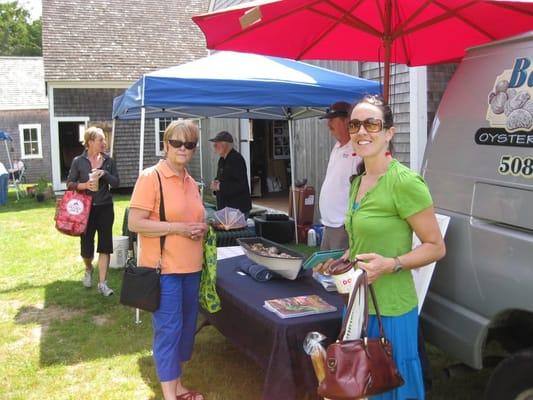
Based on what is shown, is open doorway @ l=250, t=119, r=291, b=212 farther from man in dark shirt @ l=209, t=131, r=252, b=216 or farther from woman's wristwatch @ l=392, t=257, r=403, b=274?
woman's wristwatch @ l=392, t=257, r=403, b=274

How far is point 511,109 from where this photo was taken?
232cm

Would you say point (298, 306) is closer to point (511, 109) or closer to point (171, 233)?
point (171, 233)

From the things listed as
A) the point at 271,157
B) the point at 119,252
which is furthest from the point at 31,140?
the point at 119,252

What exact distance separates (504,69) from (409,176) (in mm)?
704

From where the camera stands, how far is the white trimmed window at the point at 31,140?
993 inches

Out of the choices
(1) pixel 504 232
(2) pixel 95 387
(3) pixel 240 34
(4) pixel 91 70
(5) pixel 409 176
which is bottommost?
(2) pixel 95 387

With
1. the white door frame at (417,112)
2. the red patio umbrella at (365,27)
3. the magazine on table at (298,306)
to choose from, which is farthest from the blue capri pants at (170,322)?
the white door frame at (417,112)

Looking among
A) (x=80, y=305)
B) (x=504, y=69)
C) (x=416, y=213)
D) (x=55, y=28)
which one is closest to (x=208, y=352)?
(x=80, y=305)

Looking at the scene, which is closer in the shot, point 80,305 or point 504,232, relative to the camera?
point 504,232

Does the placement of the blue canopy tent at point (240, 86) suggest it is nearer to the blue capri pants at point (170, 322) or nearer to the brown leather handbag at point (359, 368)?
the blue capri pants at point (170, 322)

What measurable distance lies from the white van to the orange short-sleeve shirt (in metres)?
1.38

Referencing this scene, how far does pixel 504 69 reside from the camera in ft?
7.88

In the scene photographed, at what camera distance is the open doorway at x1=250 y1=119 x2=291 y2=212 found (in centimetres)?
1499

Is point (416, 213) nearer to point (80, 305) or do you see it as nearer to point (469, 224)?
point (469, 224)
